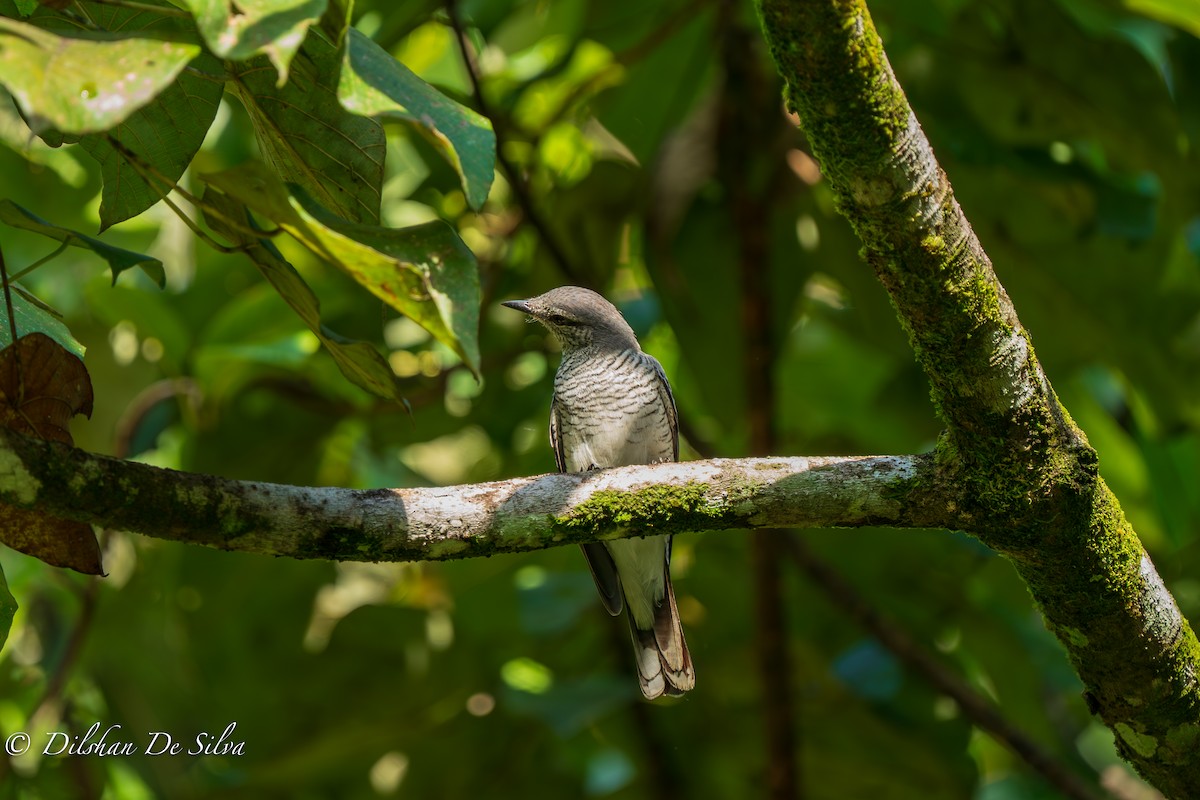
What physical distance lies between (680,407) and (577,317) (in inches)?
41.9

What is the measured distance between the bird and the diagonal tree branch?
5.32 ft

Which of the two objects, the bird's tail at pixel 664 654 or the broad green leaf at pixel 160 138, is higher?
the broad green leaf at pixel 160 138

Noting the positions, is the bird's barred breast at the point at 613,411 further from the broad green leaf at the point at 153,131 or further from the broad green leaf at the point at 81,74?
the broad green leaf at the point at 81,74

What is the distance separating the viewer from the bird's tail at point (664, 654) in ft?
12.7

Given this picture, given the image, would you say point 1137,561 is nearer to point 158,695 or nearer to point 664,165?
point 664,165

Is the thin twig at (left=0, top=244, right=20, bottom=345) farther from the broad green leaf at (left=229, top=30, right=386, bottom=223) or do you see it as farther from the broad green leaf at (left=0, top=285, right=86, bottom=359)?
the broad green leaf at (left=229, top=30, right=386, bottom=223)

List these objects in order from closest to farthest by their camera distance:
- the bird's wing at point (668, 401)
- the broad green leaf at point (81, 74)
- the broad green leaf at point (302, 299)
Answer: the broad green leaf at point (81, 74), the broad green leaf at point (302, 299), the bird's wing at point (668, 401)

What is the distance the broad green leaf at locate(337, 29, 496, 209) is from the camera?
5.06 feet

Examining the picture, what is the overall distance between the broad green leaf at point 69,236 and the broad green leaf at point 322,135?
346mm

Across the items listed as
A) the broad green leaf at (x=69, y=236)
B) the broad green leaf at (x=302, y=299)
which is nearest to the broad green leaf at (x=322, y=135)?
the broad green leaf at (x=302, y=299)

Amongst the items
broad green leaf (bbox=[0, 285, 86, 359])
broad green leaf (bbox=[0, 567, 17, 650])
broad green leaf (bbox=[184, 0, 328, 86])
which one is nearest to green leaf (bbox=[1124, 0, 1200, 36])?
broad green leaf (bbox=[184, 0, 328, 86])

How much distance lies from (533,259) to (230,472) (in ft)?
5.00

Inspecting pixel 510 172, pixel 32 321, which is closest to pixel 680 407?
pixel 510 172

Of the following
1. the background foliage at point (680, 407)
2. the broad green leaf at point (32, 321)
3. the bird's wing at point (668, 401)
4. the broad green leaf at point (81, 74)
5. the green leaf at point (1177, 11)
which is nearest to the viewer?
the broad green leaf at point (81, 74)
